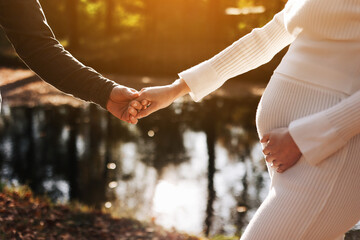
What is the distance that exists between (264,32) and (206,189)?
5.79 metres

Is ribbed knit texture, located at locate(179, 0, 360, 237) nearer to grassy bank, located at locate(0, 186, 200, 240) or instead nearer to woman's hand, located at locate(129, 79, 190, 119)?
woman's hand, located at locate(129, 79, 190, 119)

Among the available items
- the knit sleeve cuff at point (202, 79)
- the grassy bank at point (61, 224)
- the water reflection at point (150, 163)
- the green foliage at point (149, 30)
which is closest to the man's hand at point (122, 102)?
the knit sleeve cuff at point (202, 79)

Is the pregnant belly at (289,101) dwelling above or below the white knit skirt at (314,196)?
above

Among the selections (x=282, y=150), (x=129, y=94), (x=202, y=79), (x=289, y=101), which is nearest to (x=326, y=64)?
(x=289, y=101)

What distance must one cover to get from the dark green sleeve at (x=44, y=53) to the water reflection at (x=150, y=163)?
427 centimetres

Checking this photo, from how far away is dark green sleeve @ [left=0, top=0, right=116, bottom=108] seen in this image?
2229 millimetres

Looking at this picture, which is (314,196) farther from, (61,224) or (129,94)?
(61,224)

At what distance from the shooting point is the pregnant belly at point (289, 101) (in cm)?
183

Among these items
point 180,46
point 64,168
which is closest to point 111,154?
point 64,168

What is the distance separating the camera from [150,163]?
877 centimetres

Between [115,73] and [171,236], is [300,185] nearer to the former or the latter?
[171,236]

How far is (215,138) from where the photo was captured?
10234mm

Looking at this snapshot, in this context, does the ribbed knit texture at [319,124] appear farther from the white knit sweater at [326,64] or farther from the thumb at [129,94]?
the thumb at [129,94]

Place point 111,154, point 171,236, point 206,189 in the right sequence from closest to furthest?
point 171,236 → point 206,189 → point 111,154
